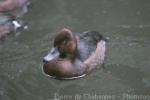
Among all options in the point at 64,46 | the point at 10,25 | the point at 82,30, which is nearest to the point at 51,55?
the point at 64,46

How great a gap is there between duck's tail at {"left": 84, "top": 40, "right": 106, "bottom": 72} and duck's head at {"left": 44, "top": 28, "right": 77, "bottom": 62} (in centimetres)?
37

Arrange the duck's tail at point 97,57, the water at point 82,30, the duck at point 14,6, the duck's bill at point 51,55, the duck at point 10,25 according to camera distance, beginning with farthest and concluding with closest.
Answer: the duck at point 14,6 → the duck at point 10,25 → the duck's tail at point 97,57 → the duck's bill at point 51,55 → the water at point 82,30

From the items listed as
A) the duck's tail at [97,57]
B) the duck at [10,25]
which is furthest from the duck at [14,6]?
the duck's tail at [97,57]

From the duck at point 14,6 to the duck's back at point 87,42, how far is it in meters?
2.95

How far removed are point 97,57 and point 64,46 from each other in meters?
0.85

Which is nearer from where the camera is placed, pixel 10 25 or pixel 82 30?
pixel 82 30

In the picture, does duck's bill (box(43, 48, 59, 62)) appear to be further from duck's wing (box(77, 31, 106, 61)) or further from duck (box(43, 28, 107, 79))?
duck's wing (box(77, 31, 106, 61))

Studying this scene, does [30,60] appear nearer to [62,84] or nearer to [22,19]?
[62,84]

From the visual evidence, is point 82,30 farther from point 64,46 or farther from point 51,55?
point 51,55

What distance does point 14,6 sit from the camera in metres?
15.0

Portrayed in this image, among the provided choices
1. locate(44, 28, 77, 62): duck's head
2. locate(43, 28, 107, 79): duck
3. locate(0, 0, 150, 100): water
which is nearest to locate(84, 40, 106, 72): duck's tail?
locate(43, 28, 107, 79): duck

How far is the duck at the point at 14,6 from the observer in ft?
48.5

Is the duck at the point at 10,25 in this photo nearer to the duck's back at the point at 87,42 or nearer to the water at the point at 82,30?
the water at the point at 82,30

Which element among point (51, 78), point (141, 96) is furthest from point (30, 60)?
point (141, 96)
